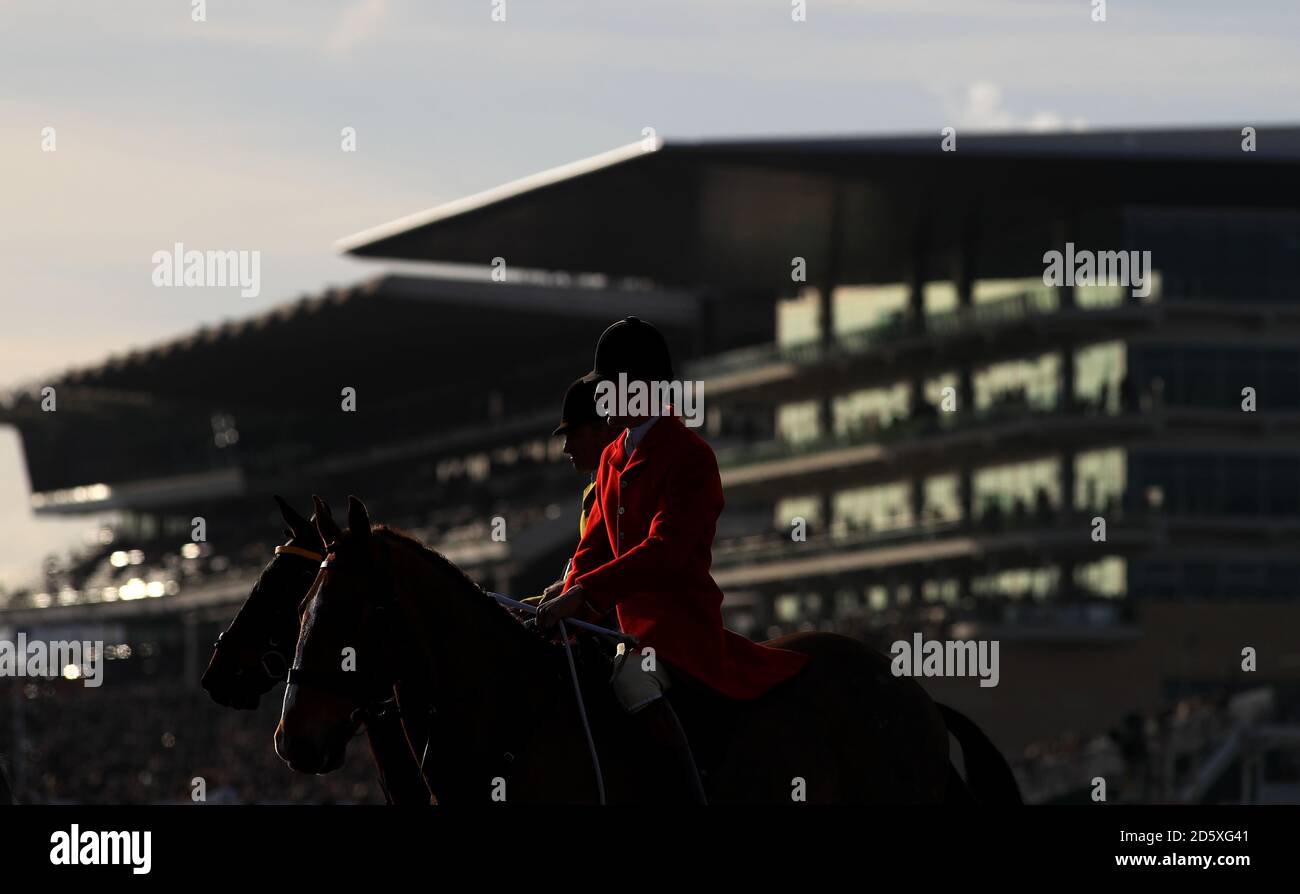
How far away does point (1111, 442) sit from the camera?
59.3 metres

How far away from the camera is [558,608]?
791 cm

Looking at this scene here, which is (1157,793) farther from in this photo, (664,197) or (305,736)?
(305,736)

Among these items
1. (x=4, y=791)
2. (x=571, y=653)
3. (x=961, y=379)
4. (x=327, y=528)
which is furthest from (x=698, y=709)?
(x=961, y=379)

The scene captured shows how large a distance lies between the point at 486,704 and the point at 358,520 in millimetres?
718

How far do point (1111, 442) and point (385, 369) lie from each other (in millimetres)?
38354

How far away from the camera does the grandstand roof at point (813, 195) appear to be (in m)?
56.5

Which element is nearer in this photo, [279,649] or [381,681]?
[381,681]

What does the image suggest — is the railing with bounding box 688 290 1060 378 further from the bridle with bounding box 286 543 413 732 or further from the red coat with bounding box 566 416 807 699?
the bridle with bounding box 286 543 413 732

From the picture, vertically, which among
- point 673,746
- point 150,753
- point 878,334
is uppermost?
point 878,334

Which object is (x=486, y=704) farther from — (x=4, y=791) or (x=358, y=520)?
(x=4, y=791)

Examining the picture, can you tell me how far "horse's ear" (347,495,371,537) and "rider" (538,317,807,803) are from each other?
633 mm

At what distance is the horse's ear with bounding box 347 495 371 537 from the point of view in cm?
762

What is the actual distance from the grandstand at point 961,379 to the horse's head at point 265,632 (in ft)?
110

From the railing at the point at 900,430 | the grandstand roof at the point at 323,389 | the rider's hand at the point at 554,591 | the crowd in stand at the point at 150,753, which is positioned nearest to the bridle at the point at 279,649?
the rider's hand at the point at 554,591
